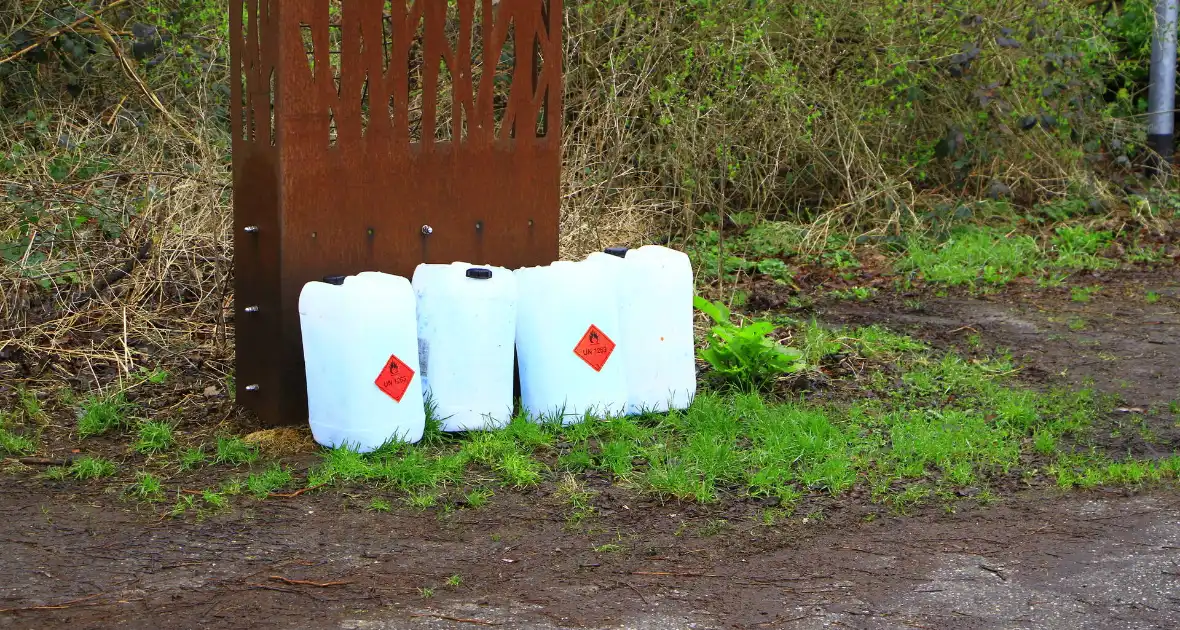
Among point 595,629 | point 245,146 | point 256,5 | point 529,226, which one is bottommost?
point 595,629

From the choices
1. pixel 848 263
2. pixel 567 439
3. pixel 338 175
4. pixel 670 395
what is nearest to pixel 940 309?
pixel 848 263

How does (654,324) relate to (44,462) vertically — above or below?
above

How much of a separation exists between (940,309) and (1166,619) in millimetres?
4238

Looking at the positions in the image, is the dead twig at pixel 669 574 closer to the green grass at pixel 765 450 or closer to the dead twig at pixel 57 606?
the green grass at pixel 765 450

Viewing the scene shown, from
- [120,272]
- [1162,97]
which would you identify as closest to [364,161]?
[120,272]

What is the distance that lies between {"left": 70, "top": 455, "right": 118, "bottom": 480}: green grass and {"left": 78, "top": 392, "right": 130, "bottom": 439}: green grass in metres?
0.41

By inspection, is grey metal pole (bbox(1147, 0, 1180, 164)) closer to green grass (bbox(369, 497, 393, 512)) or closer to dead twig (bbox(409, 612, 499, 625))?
green grass (bbox(369, 497, 393, 512))

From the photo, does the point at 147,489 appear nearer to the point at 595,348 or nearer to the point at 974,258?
the point at 595,348

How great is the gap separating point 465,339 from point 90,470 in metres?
1.49

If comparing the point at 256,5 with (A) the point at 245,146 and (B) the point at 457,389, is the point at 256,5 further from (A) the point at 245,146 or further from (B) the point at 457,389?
(B) the point at 457,389

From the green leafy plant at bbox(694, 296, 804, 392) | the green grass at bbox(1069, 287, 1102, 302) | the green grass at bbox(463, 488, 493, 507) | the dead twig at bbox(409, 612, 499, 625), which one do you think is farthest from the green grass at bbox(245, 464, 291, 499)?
the green grass at bbox(1069, 287, 1102, 302)

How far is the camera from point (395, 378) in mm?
4656

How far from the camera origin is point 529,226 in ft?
17.9

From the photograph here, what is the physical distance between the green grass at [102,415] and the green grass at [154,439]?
16 centimetres
